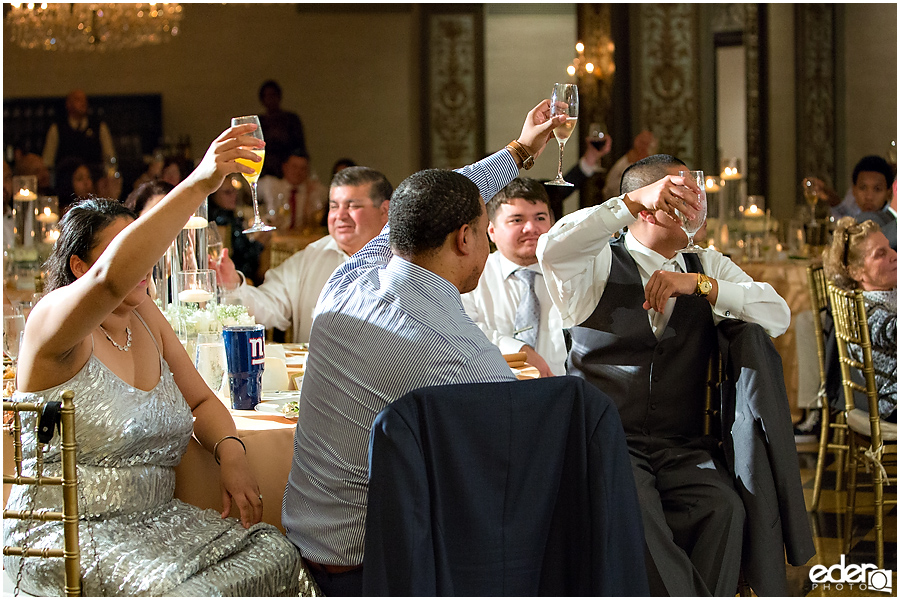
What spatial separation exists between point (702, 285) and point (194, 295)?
1.31 m

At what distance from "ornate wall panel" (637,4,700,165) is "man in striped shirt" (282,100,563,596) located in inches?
271

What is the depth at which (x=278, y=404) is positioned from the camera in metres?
2.22

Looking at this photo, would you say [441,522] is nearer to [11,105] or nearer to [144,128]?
[144,128]

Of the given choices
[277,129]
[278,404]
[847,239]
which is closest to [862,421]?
[847,239]

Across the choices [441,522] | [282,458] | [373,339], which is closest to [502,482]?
[441,522]

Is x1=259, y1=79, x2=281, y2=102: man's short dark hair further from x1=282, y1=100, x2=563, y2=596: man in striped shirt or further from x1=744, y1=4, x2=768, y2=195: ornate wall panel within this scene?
x1=282, y1=100, x2=563, y2=596: man in striped shirt

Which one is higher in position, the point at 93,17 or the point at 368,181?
the point at 93,17

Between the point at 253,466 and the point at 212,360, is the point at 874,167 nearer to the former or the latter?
the point at 212,360

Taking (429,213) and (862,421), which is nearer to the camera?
(429,213)

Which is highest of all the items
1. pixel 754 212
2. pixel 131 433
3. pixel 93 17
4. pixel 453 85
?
pixel 93 17

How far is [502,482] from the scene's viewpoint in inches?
56.7

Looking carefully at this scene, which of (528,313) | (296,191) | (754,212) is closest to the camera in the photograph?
(528,313)

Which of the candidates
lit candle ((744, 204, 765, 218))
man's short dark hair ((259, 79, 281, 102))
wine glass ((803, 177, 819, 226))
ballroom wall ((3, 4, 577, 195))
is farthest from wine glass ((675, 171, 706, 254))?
man's short dark hair ((259, 79, 281, 102))

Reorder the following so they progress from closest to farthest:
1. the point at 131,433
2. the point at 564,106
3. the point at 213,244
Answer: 1. the point at 131,433
2. the point at 564,106
3. the point at 213,244
